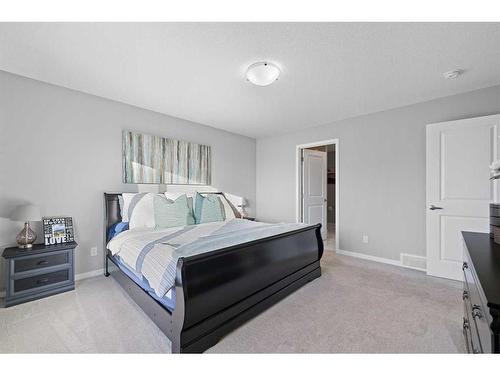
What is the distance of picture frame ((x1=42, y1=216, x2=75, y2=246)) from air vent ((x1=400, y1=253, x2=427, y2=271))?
4.34m

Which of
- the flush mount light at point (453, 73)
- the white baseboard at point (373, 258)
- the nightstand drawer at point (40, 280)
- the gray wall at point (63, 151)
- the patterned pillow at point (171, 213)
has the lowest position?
the white baseboard at point (373, 258)

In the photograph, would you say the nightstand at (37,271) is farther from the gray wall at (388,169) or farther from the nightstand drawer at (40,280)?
the gray wall at (388,169)

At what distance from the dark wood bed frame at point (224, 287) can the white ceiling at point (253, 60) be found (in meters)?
1.68

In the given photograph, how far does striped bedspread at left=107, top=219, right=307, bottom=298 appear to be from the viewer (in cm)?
156

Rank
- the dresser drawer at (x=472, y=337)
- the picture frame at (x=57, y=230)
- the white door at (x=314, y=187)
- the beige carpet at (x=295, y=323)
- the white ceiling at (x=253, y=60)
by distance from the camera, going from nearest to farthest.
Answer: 1. the dresser drawer at (x=472, y=337)
2. the beige carpet at (x=295, y=323)
3. the white ceiling at (x=253, y=60)
4. the picture frame at (x=57, y=230)
5. the white door at (x=314, y=187)

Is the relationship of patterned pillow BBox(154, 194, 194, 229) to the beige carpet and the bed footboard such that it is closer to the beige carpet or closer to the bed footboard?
the beige carpet

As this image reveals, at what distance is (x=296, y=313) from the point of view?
6.61ft

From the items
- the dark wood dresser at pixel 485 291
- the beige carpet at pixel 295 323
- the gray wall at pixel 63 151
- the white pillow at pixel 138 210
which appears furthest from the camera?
the white pillow at pixel 138 210

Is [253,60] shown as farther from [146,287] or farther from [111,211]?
[111,211]

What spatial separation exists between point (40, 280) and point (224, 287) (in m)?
2.02

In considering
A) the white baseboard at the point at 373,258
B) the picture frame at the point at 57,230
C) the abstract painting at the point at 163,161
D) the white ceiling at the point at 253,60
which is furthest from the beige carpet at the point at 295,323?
the white ceiling at the point at 253,60

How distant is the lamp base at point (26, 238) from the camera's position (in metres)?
2.31

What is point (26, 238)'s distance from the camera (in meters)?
2.32

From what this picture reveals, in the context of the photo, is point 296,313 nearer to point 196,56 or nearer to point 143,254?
point 143,254
